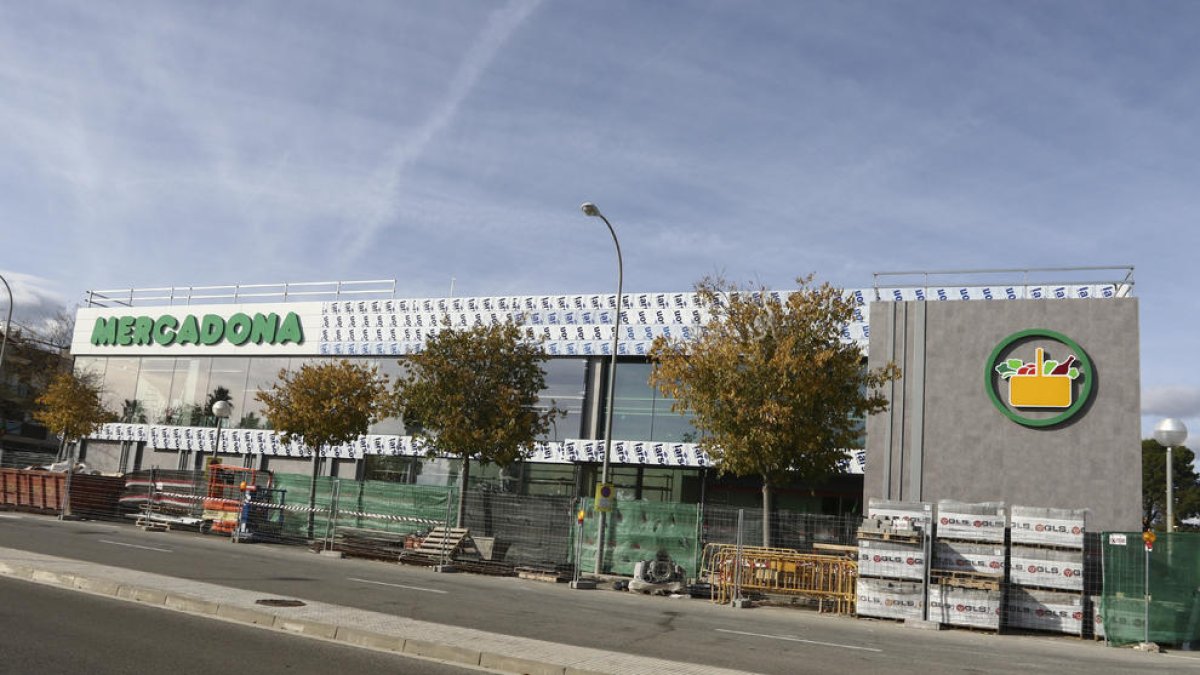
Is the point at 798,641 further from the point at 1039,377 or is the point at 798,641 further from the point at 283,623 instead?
the point at 1039,377

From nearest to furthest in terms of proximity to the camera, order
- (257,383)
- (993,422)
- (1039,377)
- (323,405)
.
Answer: (1039,377) → (993,422) → (323,405) → (257,383)

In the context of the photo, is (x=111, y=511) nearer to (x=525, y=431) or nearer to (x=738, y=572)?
A: (x=525, y=431)

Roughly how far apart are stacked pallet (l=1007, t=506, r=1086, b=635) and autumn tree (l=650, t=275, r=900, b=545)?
5071mm

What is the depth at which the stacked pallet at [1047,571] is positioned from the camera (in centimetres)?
1712

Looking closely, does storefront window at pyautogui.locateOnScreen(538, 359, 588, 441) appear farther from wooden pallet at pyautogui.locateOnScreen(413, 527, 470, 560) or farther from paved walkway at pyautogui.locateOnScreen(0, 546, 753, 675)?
paved walkway at pyautogui.locateOnScreen(0, 546, 753, 675)

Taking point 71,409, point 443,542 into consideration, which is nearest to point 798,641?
point 443,542

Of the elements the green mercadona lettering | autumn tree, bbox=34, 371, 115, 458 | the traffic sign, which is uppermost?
the green mercadona lettering

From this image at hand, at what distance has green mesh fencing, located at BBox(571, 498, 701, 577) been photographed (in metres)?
21.8

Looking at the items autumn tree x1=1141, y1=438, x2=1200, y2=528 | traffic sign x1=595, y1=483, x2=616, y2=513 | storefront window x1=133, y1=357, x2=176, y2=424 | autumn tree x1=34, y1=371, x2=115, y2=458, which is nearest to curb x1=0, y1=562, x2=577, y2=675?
traffic sign x1=595, y1=483, x2=616, y2=513

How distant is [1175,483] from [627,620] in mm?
74820

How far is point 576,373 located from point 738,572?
607 inches

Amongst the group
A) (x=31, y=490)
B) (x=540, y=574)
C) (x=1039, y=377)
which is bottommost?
(x=540, y=574)

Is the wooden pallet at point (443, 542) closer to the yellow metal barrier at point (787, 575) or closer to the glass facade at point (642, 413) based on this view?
the yellow metal barrier at point (787, 575)

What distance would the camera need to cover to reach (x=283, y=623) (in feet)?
35.0
